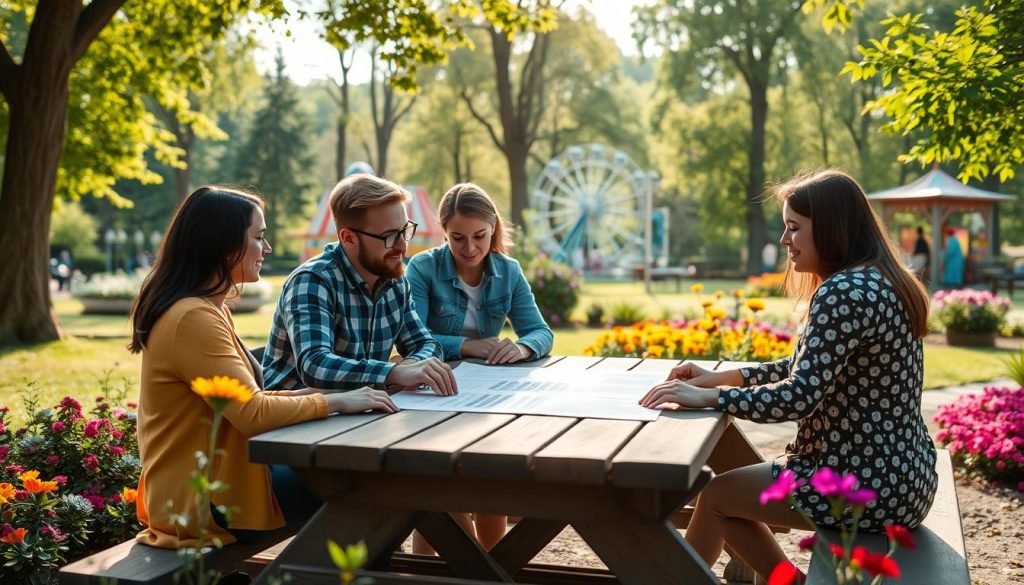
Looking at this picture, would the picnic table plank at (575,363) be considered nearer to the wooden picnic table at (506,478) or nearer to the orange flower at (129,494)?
the wooden picnic table at (506,478)

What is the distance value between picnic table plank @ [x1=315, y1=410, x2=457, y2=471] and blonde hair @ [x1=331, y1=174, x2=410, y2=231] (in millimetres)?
954

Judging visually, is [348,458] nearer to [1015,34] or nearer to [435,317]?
[435,317]

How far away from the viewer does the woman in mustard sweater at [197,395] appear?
2.41m

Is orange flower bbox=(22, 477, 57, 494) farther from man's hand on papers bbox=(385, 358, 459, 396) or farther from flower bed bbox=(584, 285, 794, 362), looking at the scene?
flower bed bbox=(584, 285, 794, 362)

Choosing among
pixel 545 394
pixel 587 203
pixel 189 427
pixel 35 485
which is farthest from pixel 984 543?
pixel 587 203

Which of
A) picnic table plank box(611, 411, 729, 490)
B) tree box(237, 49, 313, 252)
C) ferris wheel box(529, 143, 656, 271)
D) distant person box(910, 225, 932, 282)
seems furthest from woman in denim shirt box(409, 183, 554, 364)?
tree box(237, 49, 313, 252)

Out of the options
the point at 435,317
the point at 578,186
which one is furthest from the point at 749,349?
the point at 578,186

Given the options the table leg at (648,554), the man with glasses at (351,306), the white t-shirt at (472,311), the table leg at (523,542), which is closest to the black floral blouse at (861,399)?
the table leg at (648,554)

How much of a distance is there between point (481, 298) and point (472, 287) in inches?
2.4

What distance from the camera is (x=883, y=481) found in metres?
2.50

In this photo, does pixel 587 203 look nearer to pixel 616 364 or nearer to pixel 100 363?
pixel 100 363

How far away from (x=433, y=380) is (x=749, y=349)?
196 inches

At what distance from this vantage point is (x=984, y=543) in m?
4.26

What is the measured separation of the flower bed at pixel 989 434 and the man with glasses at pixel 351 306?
11.3ft
